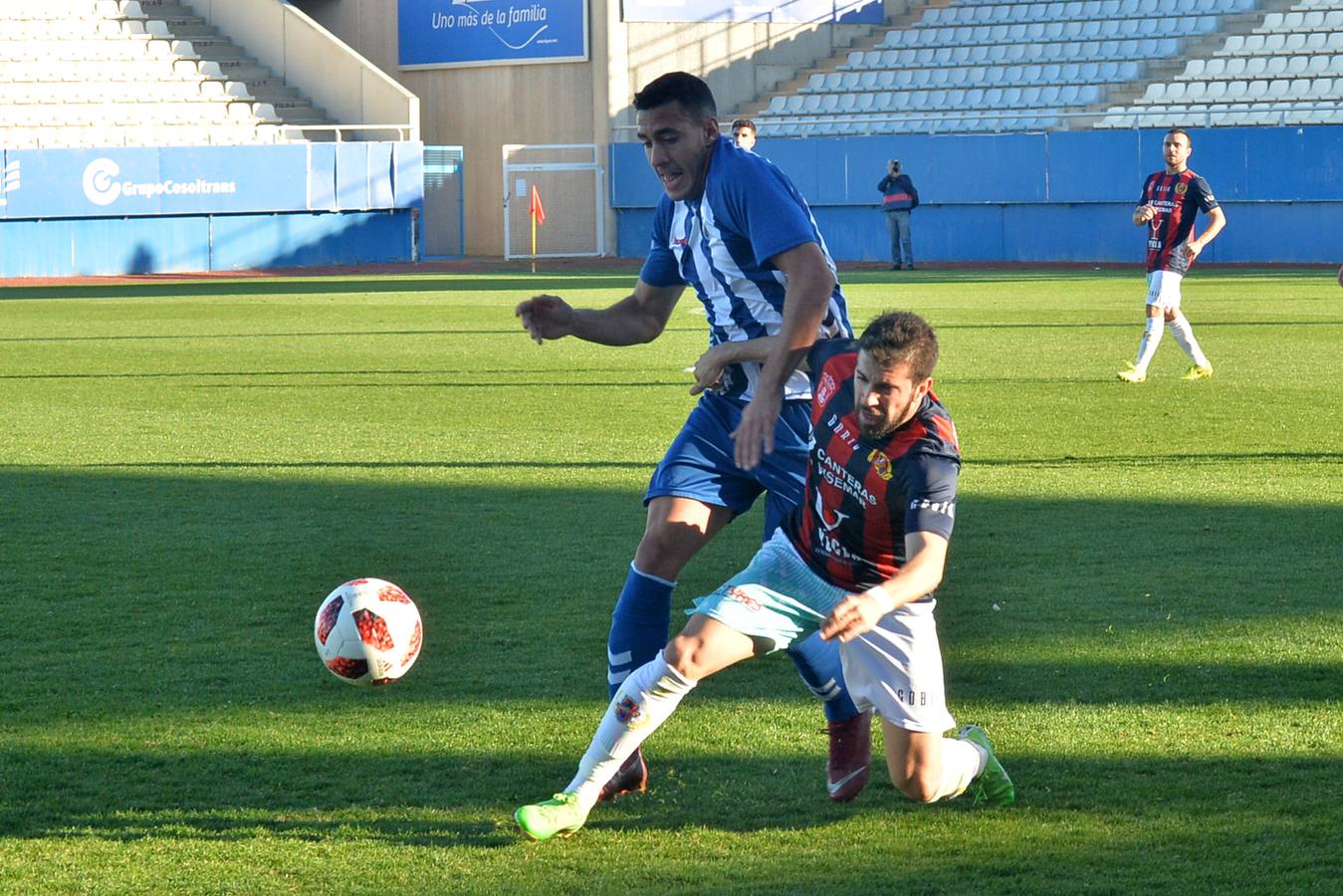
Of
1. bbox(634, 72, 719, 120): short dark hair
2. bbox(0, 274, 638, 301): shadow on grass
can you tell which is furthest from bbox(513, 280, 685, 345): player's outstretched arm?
bbox(0, 274, 638, 301): shadow on grass

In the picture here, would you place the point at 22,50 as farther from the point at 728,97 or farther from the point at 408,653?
the point at 408,653

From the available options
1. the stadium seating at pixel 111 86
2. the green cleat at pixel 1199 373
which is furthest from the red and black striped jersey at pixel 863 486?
the stadium seating at pixel 111 86

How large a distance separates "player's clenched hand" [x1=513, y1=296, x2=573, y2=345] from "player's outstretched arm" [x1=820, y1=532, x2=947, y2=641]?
1.40 meters

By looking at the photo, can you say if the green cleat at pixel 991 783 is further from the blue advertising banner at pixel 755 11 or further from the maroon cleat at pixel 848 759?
the blue advertising banner at pixel 755 11

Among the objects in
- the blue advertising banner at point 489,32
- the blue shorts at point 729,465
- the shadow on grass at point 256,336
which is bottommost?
the shadow on grass at point 256,336

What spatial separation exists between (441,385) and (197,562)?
701cm

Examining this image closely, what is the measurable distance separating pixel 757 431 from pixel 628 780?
930 mm

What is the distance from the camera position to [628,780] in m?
4.52

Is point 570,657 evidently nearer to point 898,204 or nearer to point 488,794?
point 488,794

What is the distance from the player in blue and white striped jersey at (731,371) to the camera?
4.49 meters

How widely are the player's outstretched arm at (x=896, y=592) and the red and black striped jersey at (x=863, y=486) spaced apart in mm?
38

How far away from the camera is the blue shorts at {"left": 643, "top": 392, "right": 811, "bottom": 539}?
471 centimetres

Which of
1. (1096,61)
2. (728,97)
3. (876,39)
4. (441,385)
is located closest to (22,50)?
(728,97)

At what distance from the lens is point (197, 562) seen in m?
7.54
